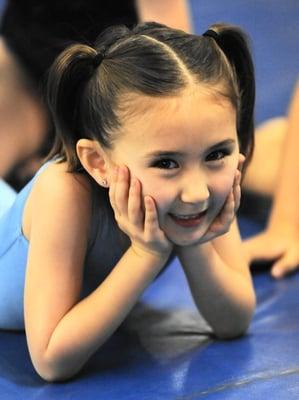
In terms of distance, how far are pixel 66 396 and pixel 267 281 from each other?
46cm

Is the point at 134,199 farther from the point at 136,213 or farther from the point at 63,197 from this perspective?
the point at 63,197

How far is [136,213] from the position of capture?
0.92 meters

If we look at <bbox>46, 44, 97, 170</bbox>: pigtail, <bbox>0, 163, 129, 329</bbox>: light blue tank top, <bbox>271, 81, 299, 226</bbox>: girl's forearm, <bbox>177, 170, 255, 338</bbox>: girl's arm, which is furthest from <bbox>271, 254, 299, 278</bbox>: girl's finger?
<bbox>46, 44, 97, 170</bbox>: pigtail

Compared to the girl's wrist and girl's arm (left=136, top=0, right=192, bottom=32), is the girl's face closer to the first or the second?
the girl's wrist

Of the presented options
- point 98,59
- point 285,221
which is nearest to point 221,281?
point 98,59

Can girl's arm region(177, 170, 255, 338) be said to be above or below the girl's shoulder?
below

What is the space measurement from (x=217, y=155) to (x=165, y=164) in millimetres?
62

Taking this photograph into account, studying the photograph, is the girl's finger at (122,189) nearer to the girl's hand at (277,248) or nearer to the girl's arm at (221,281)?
the girl's arm at (221,281)

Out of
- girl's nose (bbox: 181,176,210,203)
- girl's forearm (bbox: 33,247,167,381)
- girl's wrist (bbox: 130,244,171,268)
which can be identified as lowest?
girl's forearm (bbox: 33,247,167,381)

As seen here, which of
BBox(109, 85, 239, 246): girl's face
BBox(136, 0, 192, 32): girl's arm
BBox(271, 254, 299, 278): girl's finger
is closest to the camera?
BBox(109, 85, 239, 246): girl's face

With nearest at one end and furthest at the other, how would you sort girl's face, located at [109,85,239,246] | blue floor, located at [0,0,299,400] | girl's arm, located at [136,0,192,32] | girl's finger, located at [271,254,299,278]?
girl's face, located at [109,85,239,246] → blue floor, located at [0,0,299,400] → girl's finger, located at [271,254,299,278] → girl's arm, located at [136,0,192,32]

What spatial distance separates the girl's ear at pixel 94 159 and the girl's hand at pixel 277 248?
0.47 m

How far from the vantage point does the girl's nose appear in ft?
2.94

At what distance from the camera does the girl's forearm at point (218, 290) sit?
103cm
